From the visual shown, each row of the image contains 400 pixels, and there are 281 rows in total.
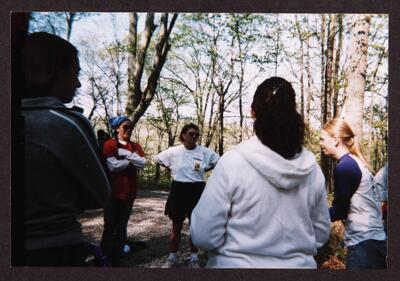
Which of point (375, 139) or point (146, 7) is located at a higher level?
point (146, 7)

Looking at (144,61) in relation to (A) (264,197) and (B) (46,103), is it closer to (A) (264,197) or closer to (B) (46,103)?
(B) (46,103)

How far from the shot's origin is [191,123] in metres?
2.71

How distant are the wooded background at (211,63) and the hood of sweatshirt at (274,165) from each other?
1.03 meters

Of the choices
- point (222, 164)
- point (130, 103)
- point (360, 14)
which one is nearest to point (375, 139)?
point (360, 14)

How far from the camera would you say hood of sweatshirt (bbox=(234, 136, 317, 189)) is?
5.29ft

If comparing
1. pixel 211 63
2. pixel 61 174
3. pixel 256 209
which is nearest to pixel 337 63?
pixel 211 63

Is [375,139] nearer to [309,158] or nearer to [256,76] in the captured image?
[256,76]

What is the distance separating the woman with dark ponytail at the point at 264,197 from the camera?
161cm

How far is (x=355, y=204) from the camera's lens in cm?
227

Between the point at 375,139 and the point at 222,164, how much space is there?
158 centimetres

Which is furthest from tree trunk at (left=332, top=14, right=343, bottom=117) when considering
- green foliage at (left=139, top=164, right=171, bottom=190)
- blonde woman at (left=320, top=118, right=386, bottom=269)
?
green foliage at (left=139, top=164, right=171, bottom=190)

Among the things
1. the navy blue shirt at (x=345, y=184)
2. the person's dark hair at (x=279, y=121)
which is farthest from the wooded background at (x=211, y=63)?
the person's dark hair at (x=279, y=121)

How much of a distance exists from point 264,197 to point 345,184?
82cm

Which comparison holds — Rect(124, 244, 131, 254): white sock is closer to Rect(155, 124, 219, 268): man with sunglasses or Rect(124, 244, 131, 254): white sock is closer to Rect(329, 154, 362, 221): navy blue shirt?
Rect(155, 124, 219, 268): man with sunglasses
